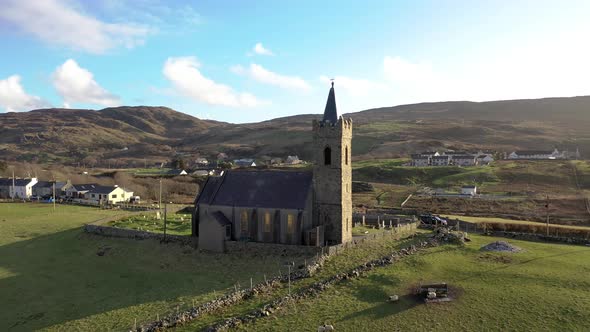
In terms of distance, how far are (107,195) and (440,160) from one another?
3754 inches

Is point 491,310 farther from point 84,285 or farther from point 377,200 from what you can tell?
point 377,200

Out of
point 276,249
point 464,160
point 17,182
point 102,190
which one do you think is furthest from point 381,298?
point 464,160

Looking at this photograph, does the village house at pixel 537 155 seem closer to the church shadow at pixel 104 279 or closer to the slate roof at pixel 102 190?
the slate roof at pixel 102 190

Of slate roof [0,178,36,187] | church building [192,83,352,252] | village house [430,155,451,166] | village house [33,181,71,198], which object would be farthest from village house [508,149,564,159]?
slate roof [0,178,36,187]

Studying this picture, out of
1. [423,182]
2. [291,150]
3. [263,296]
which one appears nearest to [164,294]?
[263,296]

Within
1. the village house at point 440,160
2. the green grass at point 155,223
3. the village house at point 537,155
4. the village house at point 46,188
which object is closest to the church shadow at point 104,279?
the green grass at point 155,223

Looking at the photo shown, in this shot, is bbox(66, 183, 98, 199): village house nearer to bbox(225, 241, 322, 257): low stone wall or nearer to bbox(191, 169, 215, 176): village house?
bbox(191, 169, 215, 176): village house

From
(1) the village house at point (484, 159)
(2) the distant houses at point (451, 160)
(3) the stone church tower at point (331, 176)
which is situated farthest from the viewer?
(2) the distant houses at point (451, 160)

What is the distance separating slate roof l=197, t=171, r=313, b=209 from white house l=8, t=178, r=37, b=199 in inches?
2577

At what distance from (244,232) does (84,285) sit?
1571cm

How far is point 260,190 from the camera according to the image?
45.9m

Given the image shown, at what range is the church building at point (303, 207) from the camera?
42.7 meters

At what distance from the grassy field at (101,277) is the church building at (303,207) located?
375 cm

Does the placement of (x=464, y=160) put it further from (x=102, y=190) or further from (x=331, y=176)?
(x=102, y=190)
